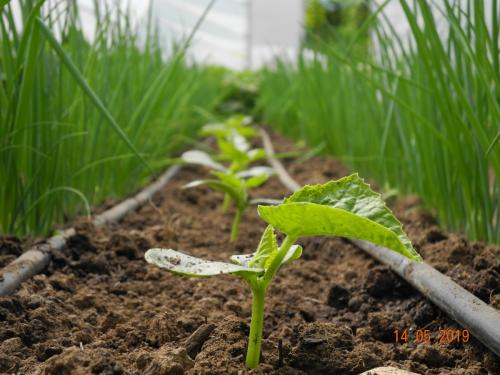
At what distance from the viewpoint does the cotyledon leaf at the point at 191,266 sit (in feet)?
1.96

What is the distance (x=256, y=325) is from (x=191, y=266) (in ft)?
0.34

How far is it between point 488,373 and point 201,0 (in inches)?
464

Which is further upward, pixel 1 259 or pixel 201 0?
pixel 201 0

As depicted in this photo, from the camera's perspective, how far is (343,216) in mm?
560

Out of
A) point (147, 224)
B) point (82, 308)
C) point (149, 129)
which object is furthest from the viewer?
point (149, 129)

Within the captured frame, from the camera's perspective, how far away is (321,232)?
61 centimetres

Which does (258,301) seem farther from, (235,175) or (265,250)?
(235,175)

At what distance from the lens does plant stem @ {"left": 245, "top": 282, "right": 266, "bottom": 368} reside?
640 mm

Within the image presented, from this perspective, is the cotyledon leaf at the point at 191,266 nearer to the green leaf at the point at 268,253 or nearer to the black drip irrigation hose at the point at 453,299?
the green leaf at the point at 268,253

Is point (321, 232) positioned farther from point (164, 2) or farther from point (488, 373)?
point (164, 2)

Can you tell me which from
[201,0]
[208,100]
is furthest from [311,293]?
[201,0]

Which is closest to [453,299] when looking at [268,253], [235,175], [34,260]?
[268,253]
